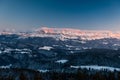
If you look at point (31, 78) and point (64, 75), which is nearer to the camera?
point (31, 78)

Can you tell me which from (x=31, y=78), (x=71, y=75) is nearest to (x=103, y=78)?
(x=71, y=75)

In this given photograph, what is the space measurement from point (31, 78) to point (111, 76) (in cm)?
4552

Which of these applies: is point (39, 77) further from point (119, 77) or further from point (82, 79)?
point (119, 77)

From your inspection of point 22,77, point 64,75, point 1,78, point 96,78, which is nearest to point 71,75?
point 64,75

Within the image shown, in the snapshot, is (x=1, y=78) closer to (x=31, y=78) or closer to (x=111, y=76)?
(x=31, y=78)

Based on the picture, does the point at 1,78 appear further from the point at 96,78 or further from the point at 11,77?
the point at 96,78

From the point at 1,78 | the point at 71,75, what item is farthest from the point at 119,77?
the point at 1,78

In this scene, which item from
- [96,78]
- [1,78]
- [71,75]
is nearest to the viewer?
[1,78]

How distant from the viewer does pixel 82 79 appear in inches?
6535

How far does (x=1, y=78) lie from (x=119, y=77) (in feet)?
215

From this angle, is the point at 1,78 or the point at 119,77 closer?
the point at 1,78

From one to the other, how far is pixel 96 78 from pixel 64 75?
23234 millimetres

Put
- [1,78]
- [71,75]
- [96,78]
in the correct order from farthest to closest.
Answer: [71,75] < [96,78] < [1,78]

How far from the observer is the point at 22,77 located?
164 metres
